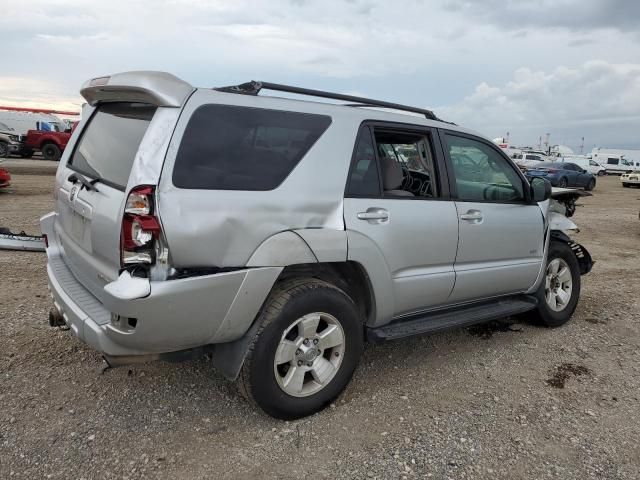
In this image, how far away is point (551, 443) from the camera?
293 centimetres

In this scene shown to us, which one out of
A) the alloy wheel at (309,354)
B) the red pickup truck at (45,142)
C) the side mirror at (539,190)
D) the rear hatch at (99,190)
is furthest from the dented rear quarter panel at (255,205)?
the red pickup truck at (45,142)

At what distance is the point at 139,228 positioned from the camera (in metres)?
2.44

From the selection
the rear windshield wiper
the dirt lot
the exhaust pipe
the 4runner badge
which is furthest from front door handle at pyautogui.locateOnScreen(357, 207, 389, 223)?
the exhaust pipe

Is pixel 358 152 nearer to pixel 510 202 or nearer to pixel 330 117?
pixel 330 117

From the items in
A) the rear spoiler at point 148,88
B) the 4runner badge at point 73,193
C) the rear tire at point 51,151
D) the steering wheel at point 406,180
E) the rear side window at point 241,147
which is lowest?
the rear tire at point 51,151

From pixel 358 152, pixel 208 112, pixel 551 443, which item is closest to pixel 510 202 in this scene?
pixel 358 152

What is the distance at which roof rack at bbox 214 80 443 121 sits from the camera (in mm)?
2945

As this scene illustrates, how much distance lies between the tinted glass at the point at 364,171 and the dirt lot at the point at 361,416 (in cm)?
133

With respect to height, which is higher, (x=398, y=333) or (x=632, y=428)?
(x=398, y=333)

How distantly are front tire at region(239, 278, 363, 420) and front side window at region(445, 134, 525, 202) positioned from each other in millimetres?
1380

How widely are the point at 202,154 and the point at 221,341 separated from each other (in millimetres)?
977

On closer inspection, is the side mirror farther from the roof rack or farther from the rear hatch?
the rear hatch

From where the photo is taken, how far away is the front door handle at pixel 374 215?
309 centimetres

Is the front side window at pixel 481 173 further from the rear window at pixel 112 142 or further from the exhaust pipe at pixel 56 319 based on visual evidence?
the exhaust pipe at pixel 56 319
